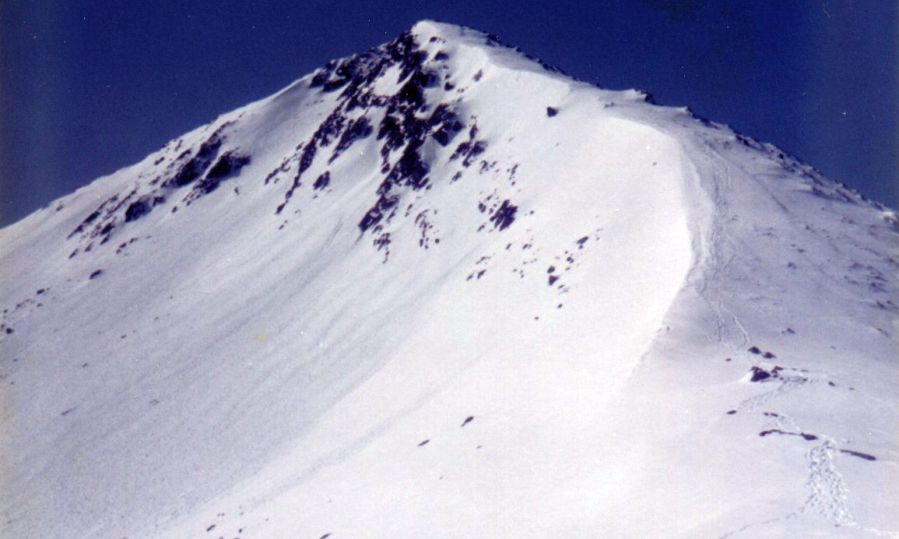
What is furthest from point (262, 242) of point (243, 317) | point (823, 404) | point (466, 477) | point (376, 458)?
point (823, 404)

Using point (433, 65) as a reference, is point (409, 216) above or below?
below

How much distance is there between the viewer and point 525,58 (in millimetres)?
77312

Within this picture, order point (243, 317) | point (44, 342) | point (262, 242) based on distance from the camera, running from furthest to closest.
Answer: point (262, 242), point (44, 342), point (243, 317)

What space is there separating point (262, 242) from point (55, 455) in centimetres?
2381

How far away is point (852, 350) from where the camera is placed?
2583cm

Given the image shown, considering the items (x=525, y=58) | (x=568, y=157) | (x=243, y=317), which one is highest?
(x=525, y=58)

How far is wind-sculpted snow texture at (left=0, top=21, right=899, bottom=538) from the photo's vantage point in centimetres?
1945

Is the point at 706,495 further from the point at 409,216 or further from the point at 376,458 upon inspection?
the point at 409,216

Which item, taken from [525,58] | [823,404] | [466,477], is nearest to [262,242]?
[525,58]

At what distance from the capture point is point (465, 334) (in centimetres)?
3825

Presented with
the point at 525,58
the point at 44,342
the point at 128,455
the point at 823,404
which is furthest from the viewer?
the point at 525,58

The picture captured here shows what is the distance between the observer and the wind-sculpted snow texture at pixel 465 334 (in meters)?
19.5

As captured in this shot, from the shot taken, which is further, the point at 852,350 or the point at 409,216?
the point at 409,216

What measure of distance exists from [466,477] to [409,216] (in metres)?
35.1
